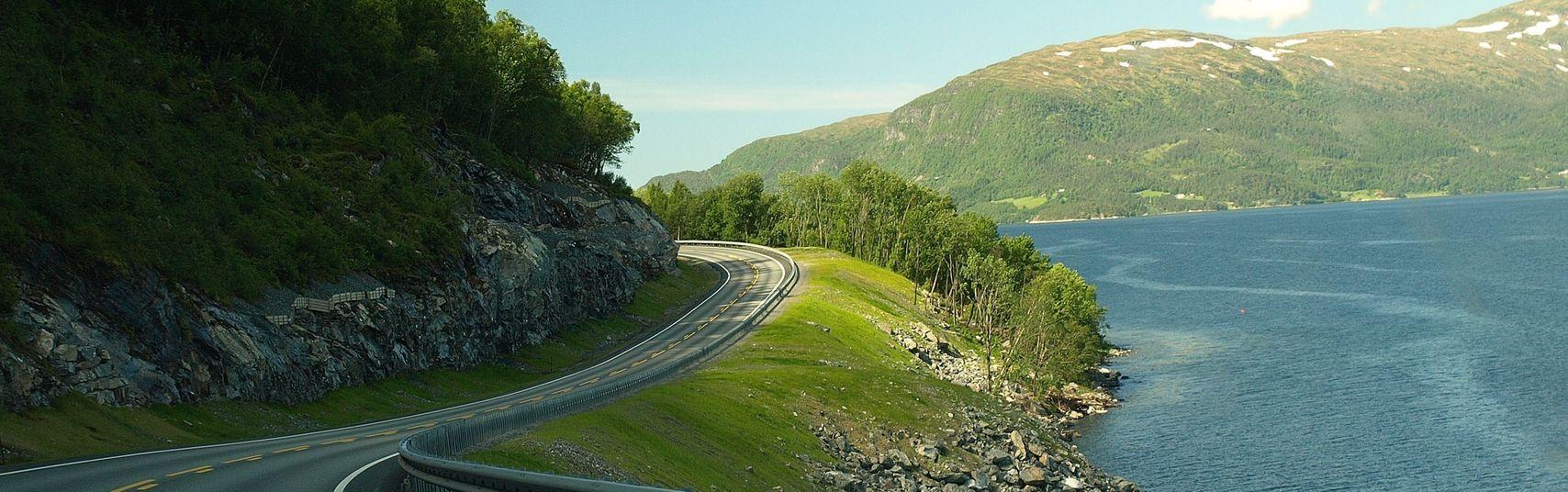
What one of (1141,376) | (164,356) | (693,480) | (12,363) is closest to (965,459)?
(693,480)

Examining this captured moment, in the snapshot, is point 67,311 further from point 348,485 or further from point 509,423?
point 348,485

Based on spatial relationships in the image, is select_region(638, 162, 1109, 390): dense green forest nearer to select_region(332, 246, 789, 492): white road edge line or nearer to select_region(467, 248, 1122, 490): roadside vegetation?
select_region(467, 248, 1122, 490): roadside vegetation

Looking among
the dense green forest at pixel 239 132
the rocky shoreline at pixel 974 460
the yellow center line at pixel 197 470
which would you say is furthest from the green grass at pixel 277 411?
the rocky shoreline at pixel 974 460

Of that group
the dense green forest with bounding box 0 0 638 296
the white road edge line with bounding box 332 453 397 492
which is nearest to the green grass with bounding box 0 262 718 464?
the dense green forest with bounding box 0 0 638 296

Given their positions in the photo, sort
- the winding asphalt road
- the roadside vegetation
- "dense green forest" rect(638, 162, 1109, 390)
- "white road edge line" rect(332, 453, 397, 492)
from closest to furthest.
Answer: "white road edge line" rect(332, 453, 397, 492)
the winding asphalt road
the roadside vegetation
"dense green forest" rect(638, 162, 1109, 390)

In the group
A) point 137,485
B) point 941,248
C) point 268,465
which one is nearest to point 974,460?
point 268,465

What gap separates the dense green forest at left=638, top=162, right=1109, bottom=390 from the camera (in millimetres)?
103125

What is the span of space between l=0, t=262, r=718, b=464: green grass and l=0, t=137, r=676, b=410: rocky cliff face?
0.64 m

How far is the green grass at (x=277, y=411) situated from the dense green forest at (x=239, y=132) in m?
4.91

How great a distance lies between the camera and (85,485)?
27.3 metres

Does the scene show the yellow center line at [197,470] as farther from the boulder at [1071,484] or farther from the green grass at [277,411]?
the boulder at [1071,484]

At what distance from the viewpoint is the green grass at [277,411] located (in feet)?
114

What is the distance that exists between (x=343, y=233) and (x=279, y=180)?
477cm

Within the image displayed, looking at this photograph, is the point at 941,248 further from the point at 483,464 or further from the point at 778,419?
the point at 483,464
